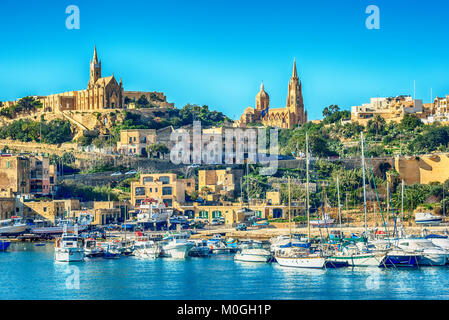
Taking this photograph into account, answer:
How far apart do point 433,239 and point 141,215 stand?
921 inches

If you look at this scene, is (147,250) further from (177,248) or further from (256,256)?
(256,256)

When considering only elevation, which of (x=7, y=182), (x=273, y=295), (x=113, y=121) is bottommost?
(x=273, y=295)

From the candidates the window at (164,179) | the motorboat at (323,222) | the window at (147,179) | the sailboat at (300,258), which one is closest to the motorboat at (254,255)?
the sailboat at (300,258)

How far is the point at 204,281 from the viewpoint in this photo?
36812mm

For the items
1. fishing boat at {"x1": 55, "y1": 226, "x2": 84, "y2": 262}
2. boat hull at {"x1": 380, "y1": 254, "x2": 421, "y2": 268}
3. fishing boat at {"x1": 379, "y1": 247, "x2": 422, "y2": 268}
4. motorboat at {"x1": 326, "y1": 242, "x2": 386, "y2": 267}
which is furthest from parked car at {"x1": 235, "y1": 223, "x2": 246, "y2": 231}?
boat hull at {"x1": 380, "y1": 254, "x2": 421, "y2": 268}

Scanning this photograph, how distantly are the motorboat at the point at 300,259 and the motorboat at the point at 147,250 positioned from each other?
26.4 feet

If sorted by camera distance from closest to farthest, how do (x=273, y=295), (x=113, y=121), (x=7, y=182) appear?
(x=273, y=295), (x=7, y=182), (x=113, y=121)

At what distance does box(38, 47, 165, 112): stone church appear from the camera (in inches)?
3644

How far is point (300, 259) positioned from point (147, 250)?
35.1 feet

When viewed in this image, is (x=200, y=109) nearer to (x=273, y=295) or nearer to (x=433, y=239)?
(x=433, y=239)

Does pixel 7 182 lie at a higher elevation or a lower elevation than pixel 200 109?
lower

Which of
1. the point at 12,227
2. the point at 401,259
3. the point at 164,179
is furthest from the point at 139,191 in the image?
the point at 401,259
